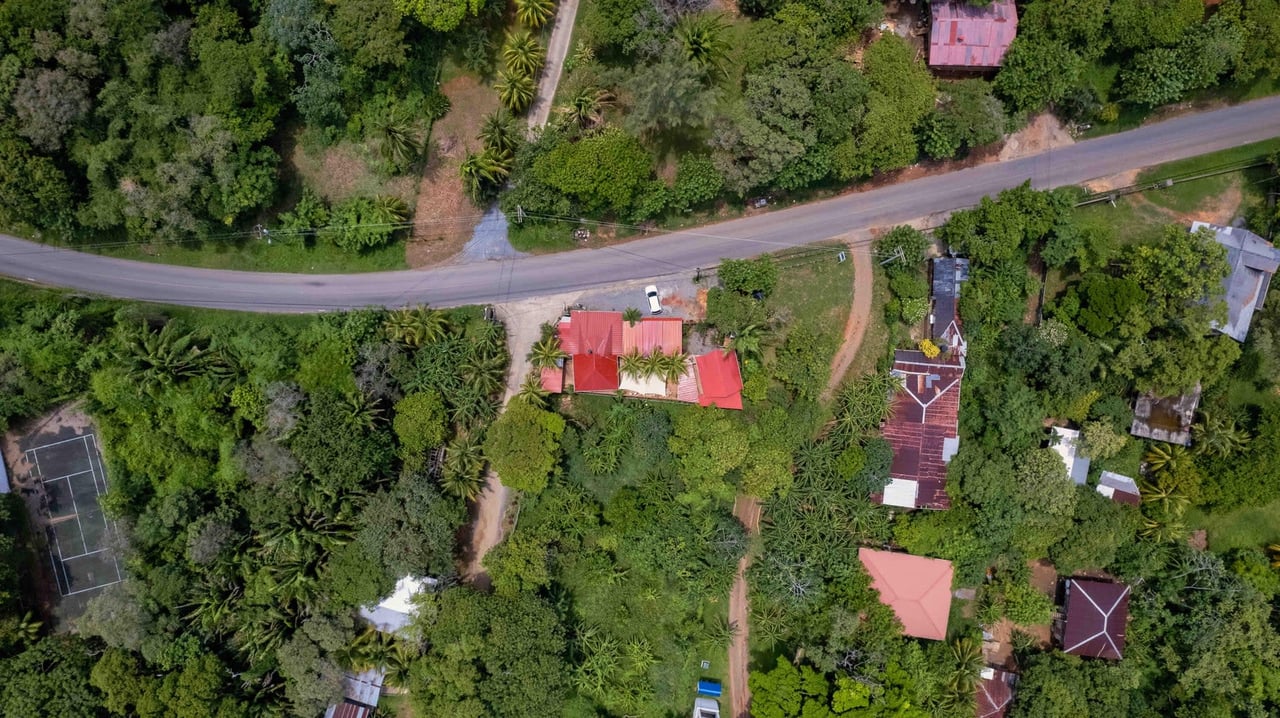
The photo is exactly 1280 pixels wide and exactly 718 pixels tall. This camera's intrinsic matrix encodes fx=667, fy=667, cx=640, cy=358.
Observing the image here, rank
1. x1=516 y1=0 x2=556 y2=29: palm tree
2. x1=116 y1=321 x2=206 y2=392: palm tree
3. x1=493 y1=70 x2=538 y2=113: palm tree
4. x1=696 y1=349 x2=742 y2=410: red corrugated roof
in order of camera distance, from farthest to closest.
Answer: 1. x1=696 y1=349 x2=742 y2=410: red corrugated roof
2. x1=493 y1=70 x2=538 y2=113: palm tree
3. x1=516 y1=0 x2=556 y2=29: palm tree
4. x1=116 y1=321 x2=206 y2=392: palm tree

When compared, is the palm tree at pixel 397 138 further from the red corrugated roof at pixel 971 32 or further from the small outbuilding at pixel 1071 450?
the small outbuilding at pixel 1071 450

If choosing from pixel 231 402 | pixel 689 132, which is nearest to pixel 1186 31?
pixel 689 132

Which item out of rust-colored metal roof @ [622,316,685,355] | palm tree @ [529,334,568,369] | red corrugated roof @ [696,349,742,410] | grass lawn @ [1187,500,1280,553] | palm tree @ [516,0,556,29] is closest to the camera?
palm tree @ [516,0,556,29]

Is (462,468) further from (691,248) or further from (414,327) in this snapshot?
(691,248)

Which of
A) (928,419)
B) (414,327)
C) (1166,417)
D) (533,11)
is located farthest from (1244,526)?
A: (533,11)

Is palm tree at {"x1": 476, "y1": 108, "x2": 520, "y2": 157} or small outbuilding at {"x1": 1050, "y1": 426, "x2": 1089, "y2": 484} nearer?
palm tree at {"x1": 476, "y1": 108, "x2": 520, "y2": 157}

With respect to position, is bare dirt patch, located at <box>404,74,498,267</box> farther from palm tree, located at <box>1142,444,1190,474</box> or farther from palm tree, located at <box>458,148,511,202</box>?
palm tree, located at <box>1142,444,1190,474</box>

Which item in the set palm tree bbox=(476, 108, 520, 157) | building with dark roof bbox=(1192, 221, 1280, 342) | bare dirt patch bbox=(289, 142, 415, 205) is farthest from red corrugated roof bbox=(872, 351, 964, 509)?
bare dirt patch bbox=(289, 142, 415, 205)

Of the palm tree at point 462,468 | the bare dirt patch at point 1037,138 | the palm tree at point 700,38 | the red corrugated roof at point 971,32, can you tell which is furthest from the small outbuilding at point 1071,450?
the palm tree at point 462,468
